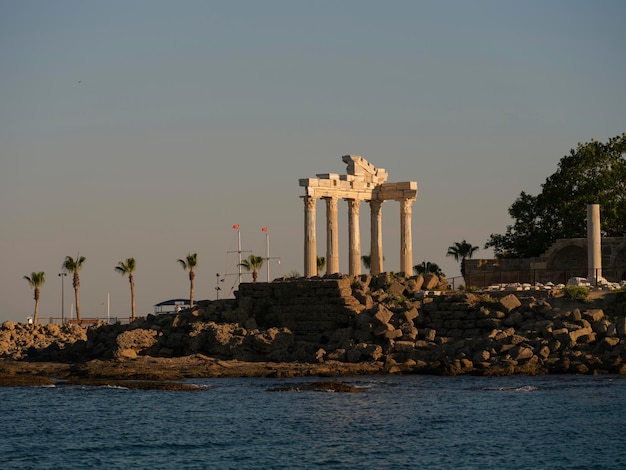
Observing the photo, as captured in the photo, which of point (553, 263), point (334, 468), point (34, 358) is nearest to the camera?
point (334, 468)

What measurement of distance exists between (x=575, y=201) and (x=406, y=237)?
458 inches

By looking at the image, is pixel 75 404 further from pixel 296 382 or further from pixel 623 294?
pixel 623 294

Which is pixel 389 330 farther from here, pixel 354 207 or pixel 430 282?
pixel 354 207

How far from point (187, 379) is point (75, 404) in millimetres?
8729

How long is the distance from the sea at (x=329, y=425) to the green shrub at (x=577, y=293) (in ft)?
25.0

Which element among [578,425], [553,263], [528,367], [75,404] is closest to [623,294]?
[528,367]

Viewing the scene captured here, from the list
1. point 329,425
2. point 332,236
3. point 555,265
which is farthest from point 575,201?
point 329,425

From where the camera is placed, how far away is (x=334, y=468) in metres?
35.2

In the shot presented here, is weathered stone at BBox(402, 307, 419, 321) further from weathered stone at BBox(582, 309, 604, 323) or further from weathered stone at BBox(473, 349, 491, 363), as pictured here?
weathered stone at BBox(582, 309, 604, 323)

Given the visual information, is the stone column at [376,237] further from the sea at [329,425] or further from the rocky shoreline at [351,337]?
the sea at [329,425]

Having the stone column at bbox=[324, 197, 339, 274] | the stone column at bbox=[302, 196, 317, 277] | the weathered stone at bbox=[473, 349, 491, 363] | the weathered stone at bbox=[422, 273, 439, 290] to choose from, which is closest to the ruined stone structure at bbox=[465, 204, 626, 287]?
the weathered stone at bbox=[422, 273, 439, 290]

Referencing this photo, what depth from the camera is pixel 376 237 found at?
7581 centimetres

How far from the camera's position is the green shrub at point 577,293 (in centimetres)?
6106

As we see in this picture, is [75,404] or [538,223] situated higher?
[538,223]
